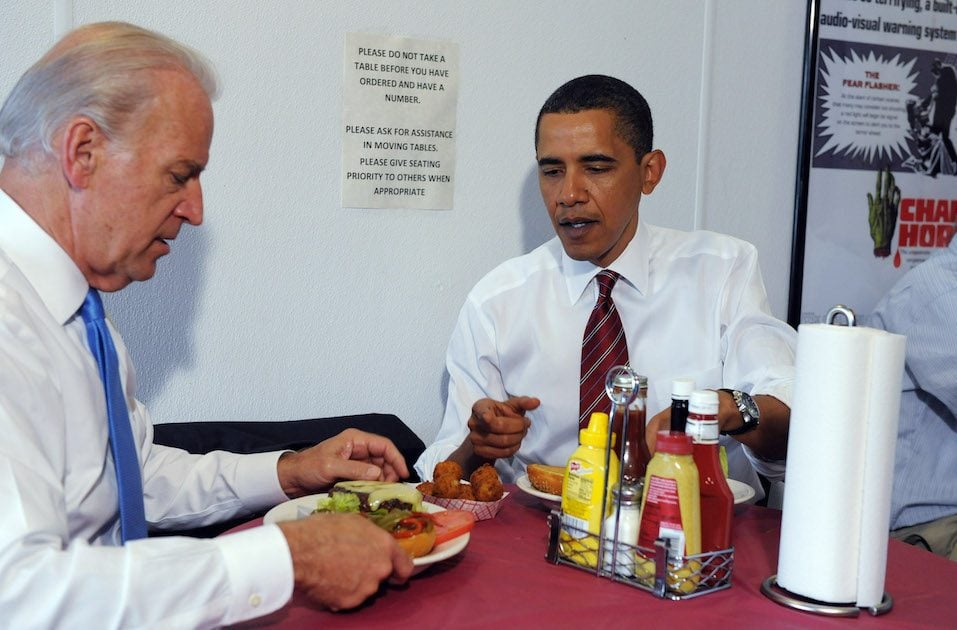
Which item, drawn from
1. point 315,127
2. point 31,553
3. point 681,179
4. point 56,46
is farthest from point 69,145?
point 681,179

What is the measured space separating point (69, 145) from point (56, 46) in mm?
177

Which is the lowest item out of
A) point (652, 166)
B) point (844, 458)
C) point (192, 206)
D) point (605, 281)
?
point (844, 458)

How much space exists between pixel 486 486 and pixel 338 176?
108 centimetres

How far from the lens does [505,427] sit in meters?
1.73

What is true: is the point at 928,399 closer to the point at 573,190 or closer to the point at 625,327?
the point at 625,327

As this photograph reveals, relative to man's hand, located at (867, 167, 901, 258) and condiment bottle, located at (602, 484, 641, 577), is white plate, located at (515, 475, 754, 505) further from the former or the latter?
man's hand, located at (867, 167, 901, 258)

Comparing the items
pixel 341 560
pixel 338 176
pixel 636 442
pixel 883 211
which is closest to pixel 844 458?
pixel 636 442

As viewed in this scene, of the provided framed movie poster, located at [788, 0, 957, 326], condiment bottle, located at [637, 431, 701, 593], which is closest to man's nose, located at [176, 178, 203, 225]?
condiment bottle, located at [637, 431, 701, 593]

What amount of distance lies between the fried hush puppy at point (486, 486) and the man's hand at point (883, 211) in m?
1.89

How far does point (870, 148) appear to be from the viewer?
2938 millimetres

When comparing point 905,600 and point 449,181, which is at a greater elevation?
point 449,181

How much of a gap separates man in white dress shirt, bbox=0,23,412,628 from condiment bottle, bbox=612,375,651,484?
36 centimetres

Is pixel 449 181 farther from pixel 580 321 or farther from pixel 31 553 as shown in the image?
pixel 31 553

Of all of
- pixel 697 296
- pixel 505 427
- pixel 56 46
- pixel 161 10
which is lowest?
pixel 505 427
